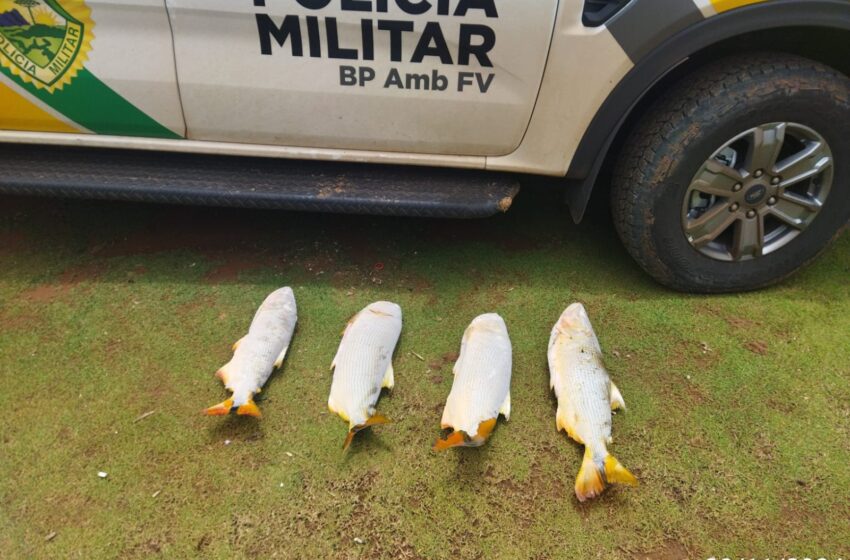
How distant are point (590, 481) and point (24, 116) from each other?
2554 millimetres

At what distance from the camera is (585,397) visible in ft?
7.27

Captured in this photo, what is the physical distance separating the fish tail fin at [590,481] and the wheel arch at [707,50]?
46.1 inches

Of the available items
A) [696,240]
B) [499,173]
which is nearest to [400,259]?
[499,173]

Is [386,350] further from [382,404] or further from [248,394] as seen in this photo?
[248,394]

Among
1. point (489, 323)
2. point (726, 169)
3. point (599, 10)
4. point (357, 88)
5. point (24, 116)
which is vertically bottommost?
point (489, 323)

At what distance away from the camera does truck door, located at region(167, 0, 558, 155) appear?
2225 millimetres

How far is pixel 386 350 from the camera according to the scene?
94.7 inches

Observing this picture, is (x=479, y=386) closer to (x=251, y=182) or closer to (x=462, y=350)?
(x=462, y=350)

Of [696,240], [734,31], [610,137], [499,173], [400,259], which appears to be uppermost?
[734,31]

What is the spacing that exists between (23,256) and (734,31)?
10.7 ft

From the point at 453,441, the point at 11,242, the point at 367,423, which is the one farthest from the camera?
the point at 11,242

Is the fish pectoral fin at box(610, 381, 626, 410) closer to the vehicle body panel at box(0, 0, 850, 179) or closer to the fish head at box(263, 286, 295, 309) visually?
the vehicle body panel at box(0, 0, 850, 179)

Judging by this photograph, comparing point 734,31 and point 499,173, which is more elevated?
point 734,31

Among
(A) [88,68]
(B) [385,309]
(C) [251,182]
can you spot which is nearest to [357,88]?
(C) [251,182]
